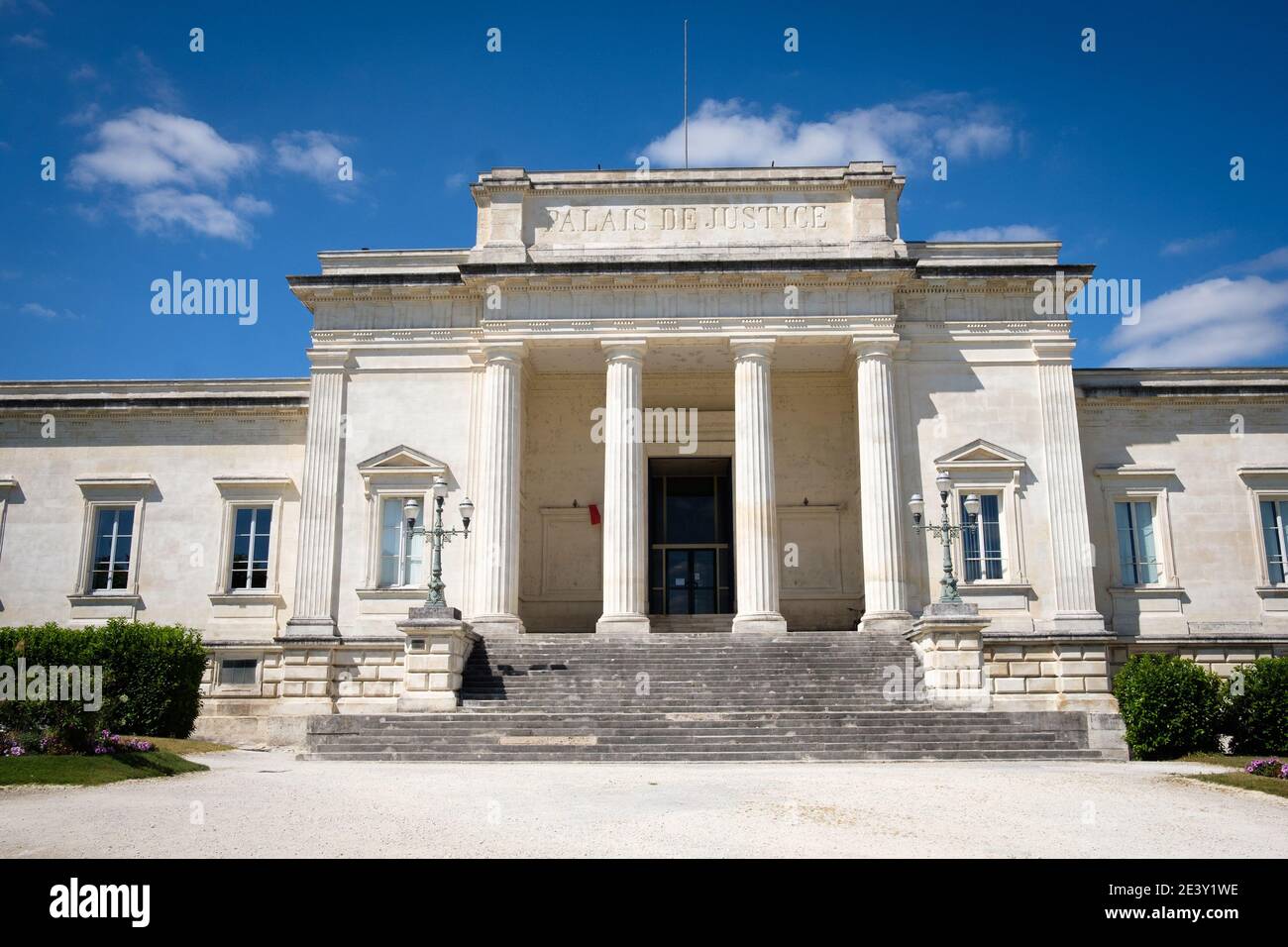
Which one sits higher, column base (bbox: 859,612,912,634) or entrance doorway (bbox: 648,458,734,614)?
entrance doorway (bbox: 648,458,734,614)

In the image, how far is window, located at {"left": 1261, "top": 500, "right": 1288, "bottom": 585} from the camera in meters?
29.5

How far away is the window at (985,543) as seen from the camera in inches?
1118

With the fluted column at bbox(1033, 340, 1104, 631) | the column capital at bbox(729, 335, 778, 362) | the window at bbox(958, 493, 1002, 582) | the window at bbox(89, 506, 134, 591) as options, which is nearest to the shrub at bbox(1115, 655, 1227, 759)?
the fluted column at bbox(1033, 340, 1104, 631)

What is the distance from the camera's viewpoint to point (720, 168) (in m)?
30.3

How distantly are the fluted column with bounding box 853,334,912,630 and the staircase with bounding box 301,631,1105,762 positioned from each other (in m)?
1.57

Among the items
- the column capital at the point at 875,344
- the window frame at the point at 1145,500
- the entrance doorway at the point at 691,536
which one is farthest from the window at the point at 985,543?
the entrance doorway at the point at 691,536

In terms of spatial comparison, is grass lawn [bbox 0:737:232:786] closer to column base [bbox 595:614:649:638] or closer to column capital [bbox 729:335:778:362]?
column base [bbox 595:614:649:638]

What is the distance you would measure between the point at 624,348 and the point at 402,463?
6.98 metres

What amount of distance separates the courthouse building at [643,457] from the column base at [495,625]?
0.21 feet

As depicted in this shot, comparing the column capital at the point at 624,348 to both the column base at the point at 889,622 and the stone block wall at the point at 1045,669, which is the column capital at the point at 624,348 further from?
the stone block wall at the point at 1045,669

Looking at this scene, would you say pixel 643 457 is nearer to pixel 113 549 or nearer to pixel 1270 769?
pixel 113 549

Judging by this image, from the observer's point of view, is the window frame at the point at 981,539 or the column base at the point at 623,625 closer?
the column base at the point at 623,625

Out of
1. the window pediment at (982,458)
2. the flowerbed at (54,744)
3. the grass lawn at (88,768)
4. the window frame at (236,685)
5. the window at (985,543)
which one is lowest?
the grass lawn at (88,768)

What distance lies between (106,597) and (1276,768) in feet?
95.1
